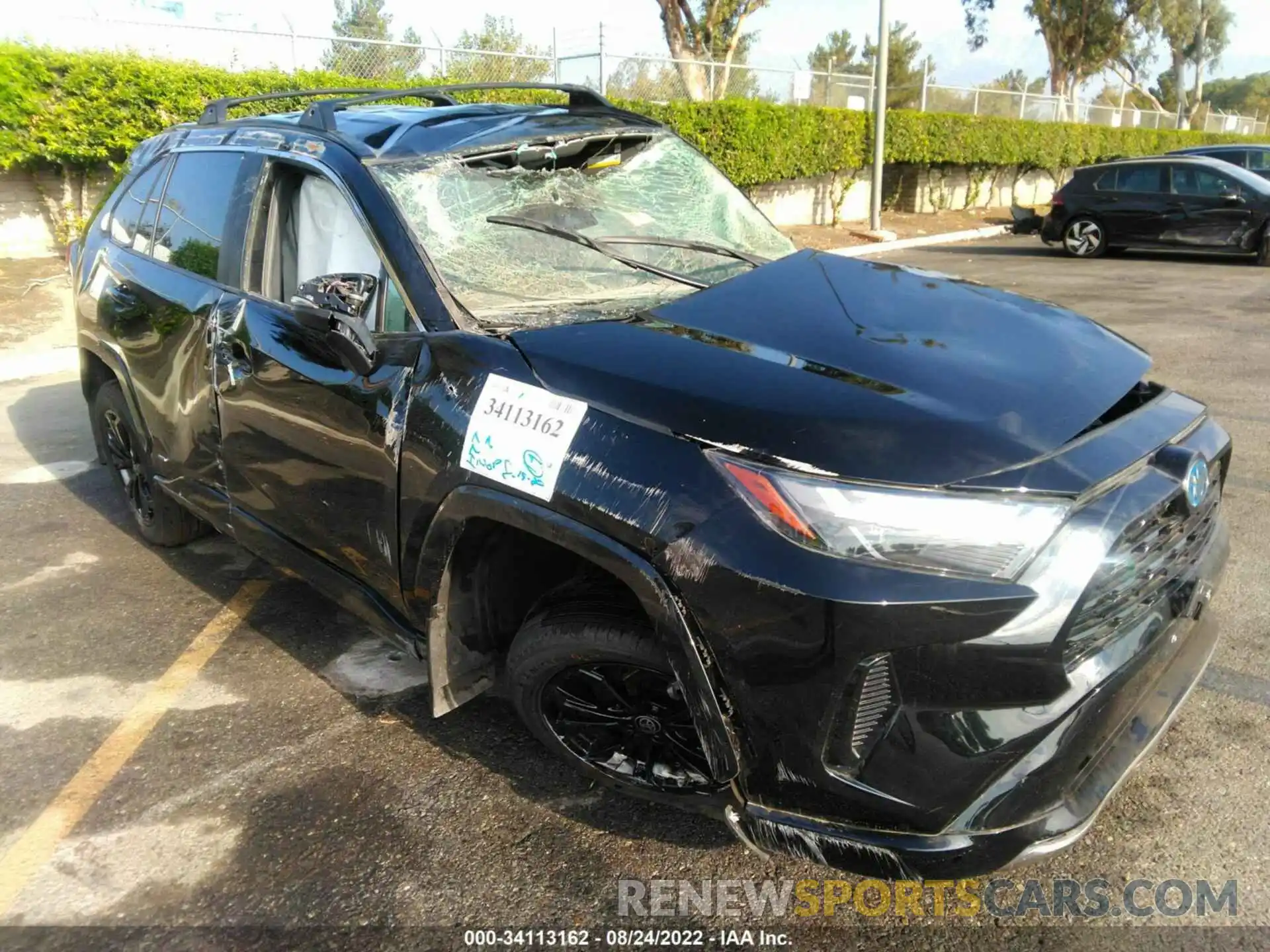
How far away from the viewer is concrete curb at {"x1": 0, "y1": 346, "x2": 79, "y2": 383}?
8242mm

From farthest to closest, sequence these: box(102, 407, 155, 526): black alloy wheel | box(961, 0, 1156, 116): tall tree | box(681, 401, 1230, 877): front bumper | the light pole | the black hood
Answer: box(961, 0, 1156, 116): tall tree → the light pole → box(102, 407, 155, 526): black alloy wheel → the black hood → box(681, 401, 1230, 877): front bumper

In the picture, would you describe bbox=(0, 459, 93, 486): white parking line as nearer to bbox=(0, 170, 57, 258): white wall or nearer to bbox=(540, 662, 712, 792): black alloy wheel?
bbox=(540, 662, 712, 792): black alloy wheel

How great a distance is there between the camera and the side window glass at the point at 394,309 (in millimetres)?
2709

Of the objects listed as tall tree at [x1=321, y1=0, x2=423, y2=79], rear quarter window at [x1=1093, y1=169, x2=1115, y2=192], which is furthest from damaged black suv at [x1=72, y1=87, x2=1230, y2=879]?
rear quarter window at [x1=1093, y1=169, x2=1115, y2=192]

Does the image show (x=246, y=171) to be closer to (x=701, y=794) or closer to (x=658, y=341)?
(x=658, y=341)

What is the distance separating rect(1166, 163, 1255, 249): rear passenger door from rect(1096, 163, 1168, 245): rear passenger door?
0.64 feet

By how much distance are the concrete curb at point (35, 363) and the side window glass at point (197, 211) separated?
5.19m

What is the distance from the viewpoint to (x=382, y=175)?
2.90 metres

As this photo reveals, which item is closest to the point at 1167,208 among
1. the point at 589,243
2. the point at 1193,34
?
the point at 589,243

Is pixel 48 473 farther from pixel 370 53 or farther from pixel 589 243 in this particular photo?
pixel 370 53

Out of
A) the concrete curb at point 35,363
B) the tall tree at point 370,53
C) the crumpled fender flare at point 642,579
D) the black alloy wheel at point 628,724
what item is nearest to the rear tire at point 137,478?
the crumpled fender flare at point 642,579

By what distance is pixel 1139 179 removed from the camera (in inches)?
573

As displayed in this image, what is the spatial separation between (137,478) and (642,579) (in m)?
3.43

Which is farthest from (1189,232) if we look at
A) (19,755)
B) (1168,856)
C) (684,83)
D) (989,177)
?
(19,755)
